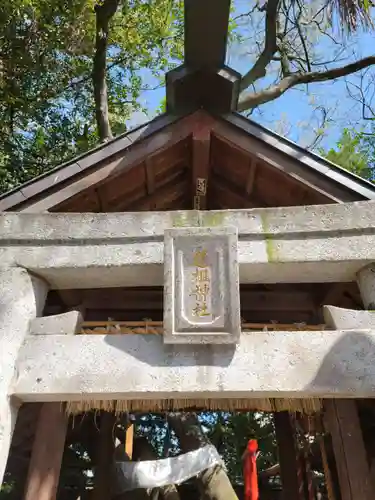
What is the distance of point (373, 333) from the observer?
309 centimetres

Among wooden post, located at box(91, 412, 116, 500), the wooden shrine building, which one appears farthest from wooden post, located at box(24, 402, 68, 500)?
wooden post, located at box(91, 412, 116, 500)

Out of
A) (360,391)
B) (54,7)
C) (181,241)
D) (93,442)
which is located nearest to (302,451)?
(93,442)

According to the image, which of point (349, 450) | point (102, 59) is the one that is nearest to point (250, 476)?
point (349, 450)

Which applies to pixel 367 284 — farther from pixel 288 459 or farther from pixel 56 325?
pixel 288 459

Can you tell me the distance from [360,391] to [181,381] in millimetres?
1119

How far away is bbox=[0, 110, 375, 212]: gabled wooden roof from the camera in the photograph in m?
3.67

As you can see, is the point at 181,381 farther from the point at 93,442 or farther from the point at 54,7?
the point at 54,7

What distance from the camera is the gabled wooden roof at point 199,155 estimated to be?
12.0 ft

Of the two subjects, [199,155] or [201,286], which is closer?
[201,286]

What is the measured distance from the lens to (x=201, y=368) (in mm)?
2996

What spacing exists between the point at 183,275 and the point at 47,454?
2.32 metres

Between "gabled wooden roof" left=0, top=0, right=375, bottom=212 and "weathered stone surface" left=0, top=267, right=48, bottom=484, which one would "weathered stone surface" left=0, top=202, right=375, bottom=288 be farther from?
"gabled wooden roof" left=0, top=0, right=375, bottom=212

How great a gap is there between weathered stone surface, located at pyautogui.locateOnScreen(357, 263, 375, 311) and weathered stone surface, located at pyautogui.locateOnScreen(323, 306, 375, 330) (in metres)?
0.12

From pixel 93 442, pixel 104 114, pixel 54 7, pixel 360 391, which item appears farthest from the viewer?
pixel 54 7
